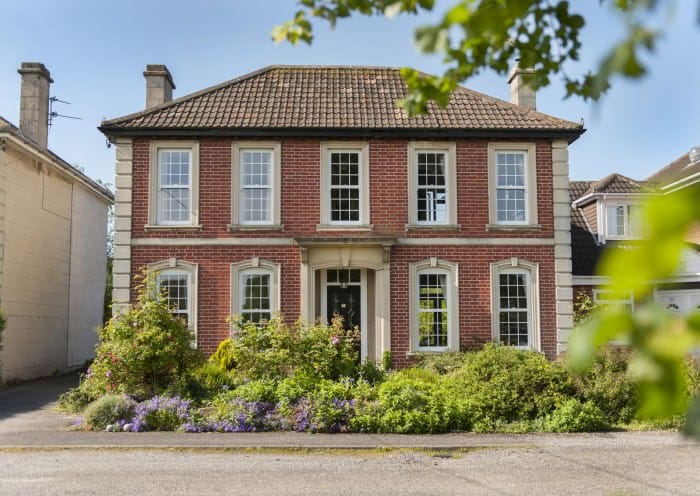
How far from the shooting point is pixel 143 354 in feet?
39.2

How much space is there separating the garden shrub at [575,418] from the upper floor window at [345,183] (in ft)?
26.6

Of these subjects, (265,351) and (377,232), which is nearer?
(265,351)

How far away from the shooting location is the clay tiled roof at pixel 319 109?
17812 millimetres

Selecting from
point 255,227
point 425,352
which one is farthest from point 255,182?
point 425,352

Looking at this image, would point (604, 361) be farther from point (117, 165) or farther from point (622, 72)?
point (117, 165)

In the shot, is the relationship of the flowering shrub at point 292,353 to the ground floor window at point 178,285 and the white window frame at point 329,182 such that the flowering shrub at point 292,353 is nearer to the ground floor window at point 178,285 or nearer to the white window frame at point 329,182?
the ground floor window at point 178,285

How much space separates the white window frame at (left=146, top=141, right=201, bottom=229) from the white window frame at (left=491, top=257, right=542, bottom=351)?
7.63 m

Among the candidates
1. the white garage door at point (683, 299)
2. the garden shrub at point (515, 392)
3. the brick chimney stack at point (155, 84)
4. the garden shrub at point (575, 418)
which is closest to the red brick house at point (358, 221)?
the brick chimney stack at point (155, 84)

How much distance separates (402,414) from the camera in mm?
10703

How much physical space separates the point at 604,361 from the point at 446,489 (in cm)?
537

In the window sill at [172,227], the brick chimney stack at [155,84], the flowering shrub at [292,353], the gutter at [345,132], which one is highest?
the brick chimney stack at [155,84]

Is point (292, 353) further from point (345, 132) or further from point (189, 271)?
point (345, 132)

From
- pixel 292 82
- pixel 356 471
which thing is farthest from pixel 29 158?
pixel 356 471

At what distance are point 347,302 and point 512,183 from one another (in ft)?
17.2
